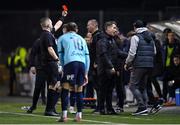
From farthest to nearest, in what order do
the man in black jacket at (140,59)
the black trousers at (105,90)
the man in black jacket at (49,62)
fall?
the black trousers at (105,90) → the man in black jacket at (140,59) → the man in black jacket at (49,62)

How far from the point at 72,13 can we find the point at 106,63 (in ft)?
42.7

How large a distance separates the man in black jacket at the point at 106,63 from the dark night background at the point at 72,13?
28.9 feet

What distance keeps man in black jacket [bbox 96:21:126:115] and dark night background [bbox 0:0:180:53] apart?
881 centimetres

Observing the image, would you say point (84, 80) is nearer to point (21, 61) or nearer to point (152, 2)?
point (21, 61)

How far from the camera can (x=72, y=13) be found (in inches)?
1204

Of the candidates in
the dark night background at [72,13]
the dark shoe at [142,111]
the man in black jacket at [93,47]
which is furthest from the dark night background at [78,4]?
the dark shoe at [142,111]

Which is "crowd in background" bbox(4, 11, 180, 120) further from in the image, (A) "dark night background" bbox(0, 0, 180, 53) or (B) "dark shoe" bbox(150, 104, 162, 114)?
(A) "dark night background" bbox(0, 0, 180, 53)

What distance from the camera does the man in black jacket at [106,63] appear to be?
17734mm

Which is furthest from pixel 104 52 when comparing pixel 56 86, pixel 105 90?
pixel 56 86

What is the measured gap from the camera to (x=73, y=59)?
15.8 m

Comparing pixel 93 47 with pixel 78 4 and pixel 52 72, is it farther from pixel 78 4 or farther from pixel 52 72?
pixel 78 4

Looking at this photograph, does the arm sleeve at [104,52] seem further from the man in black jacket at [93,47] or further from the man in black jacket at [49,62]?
the man in black jacket at [49,62]

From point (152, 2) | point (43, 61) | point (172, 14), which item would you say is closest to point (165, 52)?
point (43, 61)

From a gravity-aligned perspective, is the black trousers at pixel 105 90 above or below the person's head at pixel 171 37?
below
